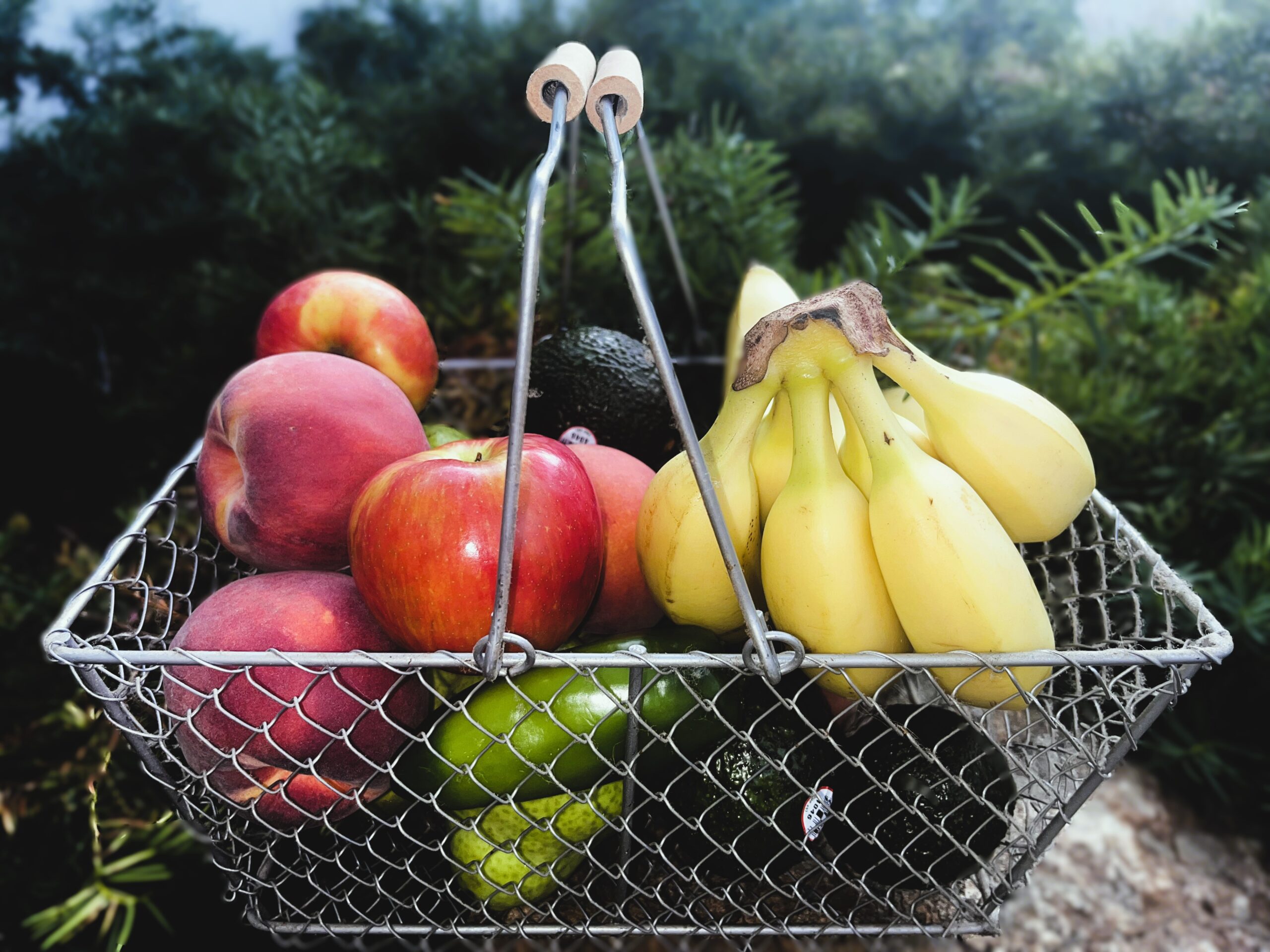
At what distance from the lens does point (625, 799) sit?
0.46m

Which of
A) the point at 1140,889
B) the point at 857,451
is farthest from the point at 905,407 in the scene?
the point at 1140,889

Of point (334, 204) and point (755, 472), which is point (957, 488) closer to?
point (755, 472)

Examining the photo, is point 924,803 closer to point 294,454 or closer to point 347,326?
point 294,454

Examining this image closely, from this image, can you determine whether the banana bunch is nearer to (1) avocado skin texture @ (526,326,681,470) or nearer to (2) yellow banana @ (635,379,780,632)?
(2) yellow banana @ (635,379,780,632)

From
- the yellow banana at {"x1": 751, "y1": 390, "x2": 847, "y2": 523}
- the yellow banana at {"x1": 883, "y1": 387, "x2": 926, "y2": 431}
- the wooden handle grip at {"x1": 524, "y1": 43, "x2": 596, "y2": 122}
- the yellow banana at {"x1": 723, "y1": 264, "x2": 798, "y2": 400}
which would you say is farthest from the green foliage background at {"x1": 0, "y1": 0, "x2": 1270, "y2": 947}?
the wooden handle grip at {"x1": 524, "y1": 43, "x2": 596, "y2": 122}

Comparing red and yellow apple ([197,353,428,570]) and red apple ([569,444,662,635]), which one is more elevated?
red and yellow apple ([197,353,428,570])

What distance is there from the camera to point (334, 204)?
1052 millimetres

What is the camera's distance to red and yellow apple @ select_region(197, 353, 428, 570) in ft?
1.77

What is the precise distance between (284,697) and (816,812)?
0.31 m

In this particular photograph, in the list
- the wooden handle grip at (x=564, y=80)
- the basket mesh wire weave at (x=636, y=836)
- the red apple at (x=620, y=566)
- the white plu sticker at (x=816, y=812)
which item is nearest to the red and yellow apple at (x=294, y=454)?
the basket mesh wire weave at (x=636, y=836)

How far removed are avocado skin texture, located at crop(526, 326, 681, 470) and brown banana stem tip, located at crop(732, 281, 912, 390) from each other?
263 mm

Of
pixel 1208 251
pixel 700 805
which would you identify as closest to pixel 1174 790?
pixel 1208 251

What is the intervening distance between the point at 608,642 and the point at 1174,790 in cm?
119

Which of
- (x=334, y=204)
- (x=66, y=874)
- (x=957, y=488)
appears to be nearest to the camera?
(x=957, y=488)
